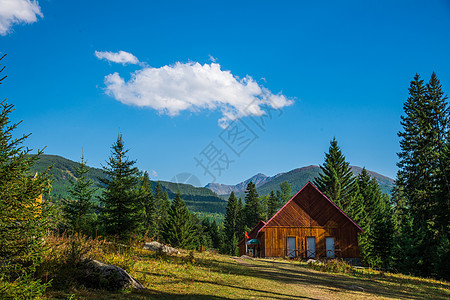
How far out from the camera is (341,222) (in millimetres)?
34188

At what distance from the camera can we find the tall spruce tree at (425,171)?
3069 cm

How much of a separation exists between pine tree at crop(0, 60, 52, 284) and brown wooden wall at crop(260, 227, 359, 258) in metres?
30.2

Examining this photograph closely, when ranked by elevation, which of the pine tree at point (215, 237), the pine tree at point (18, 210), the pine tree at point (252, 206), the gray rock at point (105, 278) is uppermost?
the pine tree at point (252, 206)

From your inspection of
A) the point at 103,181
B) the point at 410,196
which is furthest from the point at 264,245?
the point at 103,181

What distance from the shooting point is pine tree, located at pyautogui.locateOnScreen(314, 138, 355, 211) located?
4972 centimetres

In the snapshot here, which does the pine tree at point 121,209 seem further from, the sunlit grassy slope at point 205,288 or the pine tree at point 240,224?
the pine tree at point 240,224

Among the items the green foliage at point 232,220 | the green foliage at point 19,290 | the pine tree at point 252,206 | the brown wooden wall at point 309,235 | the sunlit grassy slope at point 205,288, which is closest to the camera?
the green foliage at point 19,290

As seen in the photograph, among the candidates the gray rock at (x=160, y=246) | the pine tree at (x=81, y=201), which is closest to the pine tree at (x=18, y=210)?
the gray rock at (x=160, y=246)

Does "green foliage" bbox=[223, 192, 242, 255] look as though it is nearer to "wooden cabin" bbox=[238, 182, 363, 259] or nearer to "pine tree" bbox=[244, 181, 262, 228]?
"pine tree" bbox=[244, 181, 262, 228]

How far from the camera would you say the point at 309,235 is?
34.4 meters

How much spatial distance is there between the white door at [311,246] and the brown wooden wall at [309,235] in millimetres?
321

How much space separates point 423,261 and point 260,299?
28800 millimetres

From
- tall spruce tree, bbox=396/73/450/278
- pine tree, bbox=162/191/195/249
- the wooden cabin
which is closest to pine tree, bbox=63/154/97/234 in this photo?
the wooden cabin

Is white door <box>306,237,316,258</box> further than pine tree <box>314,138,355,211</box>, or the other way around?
pine tree <box>314,138,355,211</box>
